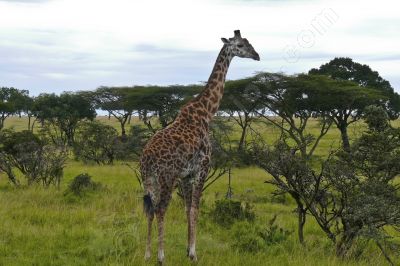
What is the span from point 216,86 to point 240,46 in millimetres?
656

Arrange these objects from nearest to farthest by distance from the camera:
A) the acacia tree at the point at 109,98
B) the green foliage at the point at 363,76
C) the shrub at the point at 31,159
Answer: the shrub at the point at 31,159 → the green foliage at the point at 363,76 → the acacia tree at the point at 109,98

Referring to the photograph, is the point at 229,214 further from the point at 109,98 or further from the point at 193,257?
the point at 109,98

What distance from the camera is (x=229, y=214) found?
9156 mm

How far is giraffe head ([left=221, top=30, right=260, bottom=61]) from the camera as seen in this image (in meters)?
6.65

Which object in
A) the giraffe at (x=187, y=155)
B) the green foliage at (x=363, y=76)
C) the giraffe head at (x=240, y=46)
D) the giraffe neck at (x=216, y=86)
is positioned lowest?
the giraffe at (x=187, y=155)

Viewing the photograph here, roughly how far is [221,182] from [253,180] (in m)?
1.52

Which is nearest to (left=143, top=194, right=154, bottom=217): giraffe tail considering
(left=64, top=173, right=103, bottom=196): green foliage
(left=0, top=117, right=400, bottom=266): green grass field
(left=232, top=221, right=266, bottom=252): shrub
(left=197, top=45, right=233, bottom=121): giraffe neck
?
(left=0, top=117, right=400, bottom=266): green grass field

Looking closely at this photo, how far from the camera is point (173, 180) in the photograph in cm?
554

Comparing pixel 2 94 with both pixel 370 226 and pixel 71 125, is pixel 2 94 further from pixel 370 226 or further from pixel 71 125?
pixel 370 226

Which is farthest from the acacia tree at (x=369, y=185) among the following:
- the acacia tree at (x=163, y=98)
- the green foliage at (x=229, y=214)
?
the acacia tree at (x=163, y=98)

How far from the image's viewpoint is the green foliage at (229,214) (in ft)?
29.4

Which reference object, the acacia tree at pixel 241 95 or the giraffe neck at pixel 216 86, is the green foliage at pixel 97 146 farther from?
the giraffe neck at pixel 216 86

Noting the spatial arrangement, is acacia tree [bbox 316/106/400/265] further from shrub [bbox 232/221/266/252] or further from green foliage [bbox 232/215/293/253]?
shrub [bbox 232/221/266/252]

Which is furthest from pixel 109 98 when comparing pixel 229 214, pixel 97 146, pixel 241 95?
pixel 229 214
